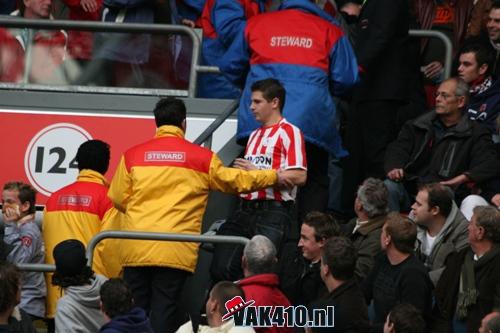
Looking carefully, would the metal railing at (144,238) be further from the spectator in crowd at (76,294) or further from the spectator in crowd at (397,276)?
the spectator in crowd at (397,276)

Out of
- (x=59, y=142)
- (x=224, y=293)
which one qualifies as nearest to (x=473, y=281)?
(x=224, y=293)

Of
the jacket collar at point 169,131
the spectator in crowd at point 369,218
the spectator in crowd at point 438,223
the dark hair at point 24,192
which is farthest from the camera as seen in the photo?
the dark hair at point 24,192

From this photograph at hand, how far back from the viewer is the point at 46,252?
45.4 ft

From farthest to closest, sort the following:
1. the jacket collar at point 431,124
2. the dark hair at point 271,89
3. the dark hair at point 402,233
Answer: the jacket collar at point 431,124 < the dark hair at point 271,89 < the dark hair at point 402,233

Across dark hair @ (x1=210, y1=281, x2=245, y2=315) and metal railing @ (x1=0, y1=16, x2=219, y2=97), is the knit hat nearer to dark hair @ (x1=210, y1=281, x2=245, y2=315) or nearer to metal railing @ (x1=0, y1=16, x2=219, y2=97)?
dark hair @ (x1=210, y1=281, x2=245, y2=315)

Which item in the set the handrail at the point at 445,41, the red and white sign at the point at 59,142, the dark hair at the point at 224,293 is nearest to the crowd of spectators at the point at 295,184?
the dark hair at the point at 224,293

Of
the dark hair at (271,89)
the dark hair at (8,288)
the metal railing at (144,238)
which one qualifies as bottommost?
the dark hair at (8,288)

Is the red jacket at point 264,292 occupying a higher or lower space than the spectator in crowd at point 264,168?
lower

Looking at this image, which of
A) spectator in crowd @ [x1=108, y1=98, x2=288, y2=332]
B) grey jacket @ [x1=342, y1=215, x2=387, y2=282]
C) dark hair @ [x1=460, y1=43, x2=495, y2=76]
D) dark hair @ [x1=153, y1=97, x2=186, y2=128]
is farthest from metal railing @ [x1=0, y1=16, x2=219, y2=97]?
grey jacket @ [x1=342, y1=215, x2=387, y2=282]

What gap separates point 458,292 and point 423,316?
14.0 inches

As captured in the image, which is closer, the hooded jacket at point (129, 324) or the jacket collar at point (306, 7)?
the hooded jacket at point (129, 324)

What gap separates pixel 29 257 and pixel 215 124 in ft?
6.99

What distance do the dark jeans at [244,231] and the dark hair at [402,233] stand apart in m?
1.11

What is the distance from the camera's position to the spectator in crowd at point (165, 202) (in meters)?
12.9
